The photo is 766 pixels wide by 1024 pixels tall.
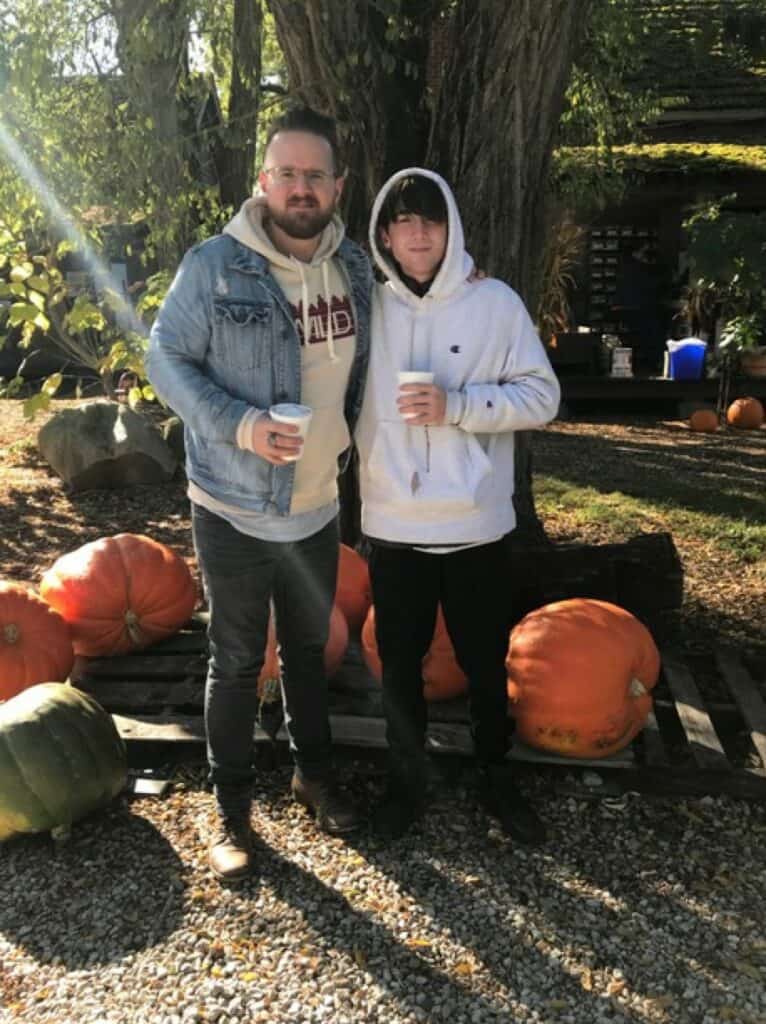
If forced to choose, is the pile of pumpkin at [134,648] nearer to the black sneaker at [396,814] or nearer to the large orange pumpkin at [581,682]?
the large orange pumpkin at [581,682]

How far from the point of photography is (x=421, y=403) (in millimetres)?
2426

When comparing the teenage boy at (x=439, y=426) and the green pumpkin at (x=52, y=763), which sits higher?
the teenage boy at (x=439, y=426)

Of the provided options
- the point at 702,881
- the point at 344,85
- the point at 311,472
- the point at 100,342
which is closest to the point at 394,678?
the point at 311,472

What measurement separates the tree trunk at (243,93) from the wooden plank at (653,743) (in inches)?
131

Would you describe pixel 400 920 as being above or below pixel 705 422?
below

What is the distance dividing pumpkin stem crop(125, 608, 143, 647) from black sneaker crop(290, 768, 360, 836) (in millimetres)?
1188

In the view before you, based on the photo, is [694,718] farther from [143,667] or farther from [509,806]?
[143,667]

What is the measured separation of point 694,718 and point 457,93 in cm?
257

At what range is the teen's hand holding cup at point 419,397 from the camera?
241 centimetres

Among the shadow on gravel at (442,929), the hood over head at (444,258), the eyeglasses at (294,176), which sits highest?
the eyeglasses at (294,176)

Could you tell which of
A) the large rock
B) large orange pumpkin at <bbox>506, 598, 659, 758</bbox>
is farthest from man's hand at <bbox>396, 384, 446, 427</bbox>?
the large rock

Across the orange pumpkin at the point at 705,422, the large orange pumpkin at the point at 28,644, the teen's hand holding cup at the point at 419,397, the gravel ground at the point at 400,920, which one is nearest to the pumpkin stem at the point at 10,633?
the large orange pumpkin at the point at 28,644

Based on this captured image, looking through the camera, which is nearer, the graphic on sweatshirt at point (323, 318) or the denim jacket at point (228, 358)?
the denim jacket at point (228, 358)

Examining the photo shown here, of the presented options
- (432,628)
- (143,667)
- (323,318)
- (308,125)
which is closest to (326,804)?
(432,628)
